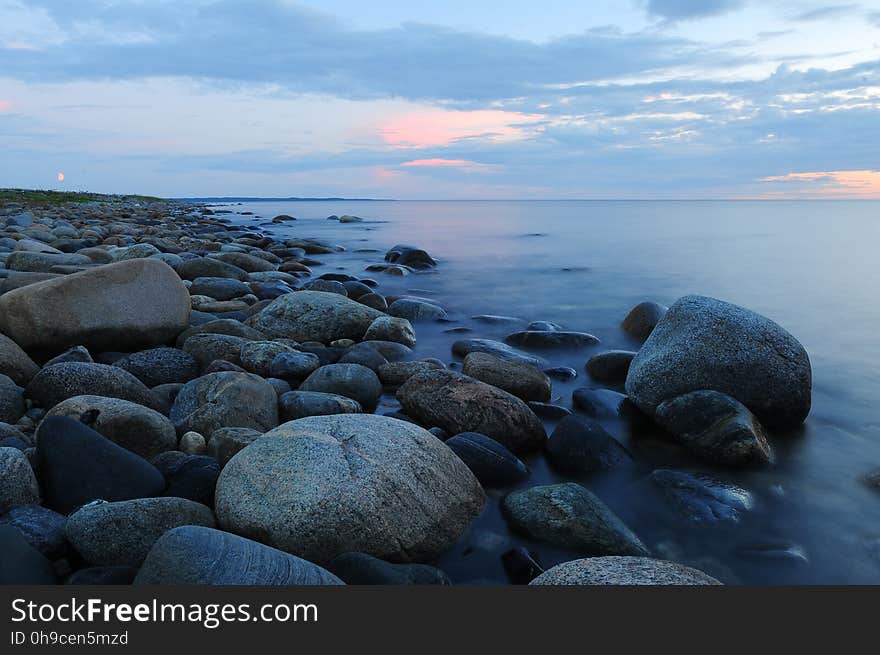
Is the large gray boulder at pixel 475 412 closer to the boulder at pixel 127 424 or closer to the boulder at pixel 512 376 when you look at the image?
the boulder at pixel 512 376

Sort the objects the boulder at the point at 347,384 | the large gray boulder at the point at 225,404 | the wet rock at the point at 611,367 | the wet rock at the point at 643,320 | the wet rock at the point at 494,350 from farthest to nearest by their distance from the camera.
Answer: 1. the wet rock at the point at 643,320
2. the wet rock at the point at 494,350
3. the wet rock at the point at 611,367
4. the boulder at the point at 347,384
5. the large gray boulder at the point at 225,404

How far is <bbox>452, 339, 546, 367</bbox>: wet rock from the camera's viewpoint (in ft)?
24.7

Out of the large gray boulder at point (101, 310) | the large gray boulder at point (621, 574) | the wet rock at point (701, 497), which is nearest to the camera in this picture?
the large gray boulder at point (621, 574)

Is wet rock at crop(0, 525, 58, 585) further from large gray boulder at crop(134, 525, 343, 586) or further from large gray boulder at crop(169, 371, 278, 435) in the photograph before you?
large gray boulder at crop(169, 371, 278, 435)

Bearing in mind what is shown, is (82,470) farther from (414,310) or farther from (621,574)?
(414,310)

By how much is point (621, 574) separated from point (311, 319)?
6047 mm

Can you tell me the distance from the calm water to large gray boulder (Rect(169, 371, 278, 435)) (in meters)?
1.26

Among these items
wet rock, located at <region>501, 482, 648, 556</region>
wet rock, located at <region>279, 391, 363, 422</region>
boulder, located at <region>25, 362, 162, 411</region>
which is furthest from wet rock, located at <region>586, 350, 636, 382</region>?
boulder, located at <region>25, 362, 162, 411</region>

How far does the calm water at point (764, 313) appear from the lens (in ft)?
13.0

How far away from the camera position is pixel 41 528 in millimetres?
3170

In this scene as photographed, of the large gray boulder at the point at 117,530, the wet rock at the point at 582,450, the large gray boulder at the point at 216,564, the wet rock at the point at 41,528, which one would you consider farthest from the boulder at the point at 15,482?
the wet rock at the point at 582,450

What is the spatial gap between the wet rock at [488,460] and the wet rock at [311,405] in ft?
3.45

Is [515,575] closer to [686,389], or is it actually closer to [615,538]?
[615,538]

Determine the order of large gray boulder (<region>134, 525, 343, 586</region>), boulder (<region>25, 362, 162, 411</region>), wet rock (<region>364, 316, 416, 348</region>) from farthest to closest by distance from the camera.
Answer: wet rock (<region>364, 316, 416, 348</region>), boulder (<region>25, 362, 162, 411</region>), large gray boulder (<region>134, 525, 343, 586</region>)
